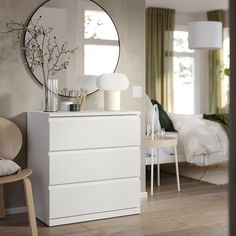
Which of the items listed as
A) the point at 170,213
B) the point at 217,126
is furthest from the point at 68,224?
the point at 217,126

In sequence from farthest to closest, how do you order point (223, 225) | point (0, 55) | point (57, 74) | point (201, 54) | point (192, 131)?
point (201, 54) → point (192, 131) → point (57, 74) → point (0, 55) → point (223, 225)

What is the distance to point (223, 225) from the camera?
316cm

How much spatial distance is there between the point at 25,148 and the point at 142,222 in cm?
113

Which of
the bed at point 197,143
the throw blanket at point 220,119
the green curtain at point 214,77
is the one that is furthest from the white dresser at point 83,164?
the green curtain at point 214,77

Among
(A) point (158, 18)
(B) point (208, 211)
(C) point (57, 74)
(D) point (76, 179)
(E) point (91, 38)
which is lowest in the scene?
(B) point (208, 211)

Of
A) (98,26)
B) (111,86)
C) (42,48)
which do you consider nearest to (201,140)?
(111,86)

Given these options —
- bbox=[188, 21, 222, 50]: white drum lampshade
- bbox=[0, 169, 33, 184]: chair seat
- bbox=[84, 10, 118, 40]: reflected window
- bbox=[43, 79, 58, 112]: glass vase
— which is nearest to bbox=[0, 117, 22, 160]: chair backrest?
bbox=[43, 79, 58, 112]: glass vase

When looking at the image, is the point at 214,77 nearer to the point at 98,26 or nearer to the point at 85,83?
the point at 98,26

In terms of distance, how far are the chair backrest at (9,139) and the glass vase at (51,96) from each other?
0.30m

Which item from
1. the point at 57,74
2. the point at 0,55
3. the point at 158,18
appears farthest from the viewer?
the point at 158,18

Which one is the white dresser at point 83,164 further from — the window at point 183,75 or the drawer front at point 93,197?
the window at point 183,75

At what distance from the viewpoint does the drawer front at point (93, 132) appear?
3.08m

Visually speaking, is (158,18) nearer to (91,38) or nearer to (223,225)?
(91,38)

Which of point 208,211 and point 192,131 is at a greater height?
point 192,131
